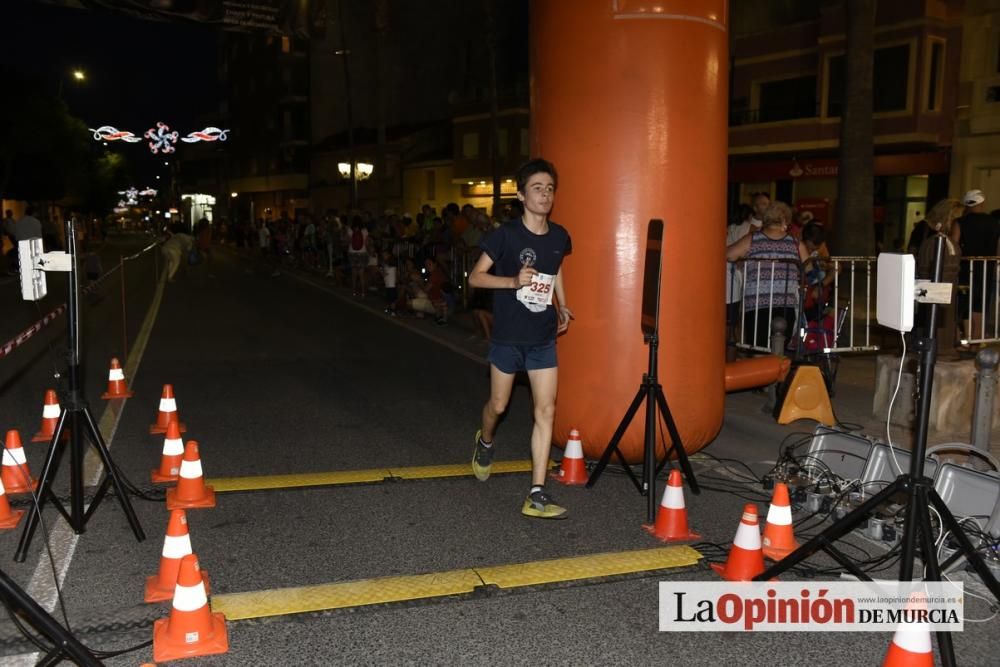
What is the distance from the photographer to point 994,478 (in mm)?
4547

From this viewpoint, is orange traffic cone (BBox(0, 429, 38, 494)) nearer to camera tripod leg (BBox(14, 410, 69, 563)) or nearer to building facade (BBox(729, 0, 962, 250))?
camera tripod leg (BBox(14, 410, 69, 563))

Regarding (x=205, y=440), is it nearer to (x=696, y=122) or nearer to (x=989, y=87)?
(x=696, y=122)

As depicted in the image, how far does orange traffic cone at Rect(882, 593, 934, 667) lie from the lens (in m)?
2.75

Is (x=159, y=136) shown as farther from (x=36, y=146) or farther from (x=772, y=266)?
(x=772, y=266)

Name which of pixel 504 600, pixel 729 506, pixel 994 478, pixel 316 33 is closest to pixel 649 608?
pixel 504 600

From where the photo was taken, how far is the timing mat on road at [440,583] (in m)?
3.89

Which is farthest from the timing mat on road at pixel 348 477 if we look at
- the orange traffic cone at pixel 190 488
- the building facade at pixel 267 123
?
the building facade at pixel 267 123

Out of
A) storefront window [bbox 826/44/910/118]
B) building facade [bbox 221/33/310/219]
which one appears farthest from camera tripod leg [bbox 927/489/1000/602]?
building facade [bbox 221/33/310/219]

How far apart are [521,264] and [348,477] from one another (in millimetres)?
2030

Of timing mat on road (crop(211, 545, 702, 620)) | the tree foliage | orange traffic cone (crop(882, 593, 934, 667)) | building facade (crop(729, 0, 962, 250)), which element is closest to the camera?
orange traffic cone (crop(882, 593, 934, 667))

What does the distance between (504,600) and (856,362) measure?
7.22 meters

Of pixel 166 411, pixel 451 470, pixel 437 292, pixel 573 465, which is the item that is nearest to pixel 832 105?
pixel 437 292

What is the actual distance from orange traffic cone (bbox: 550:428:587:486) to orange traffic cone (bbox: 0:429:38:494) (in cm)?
330

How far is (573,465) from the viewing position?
5.83m
